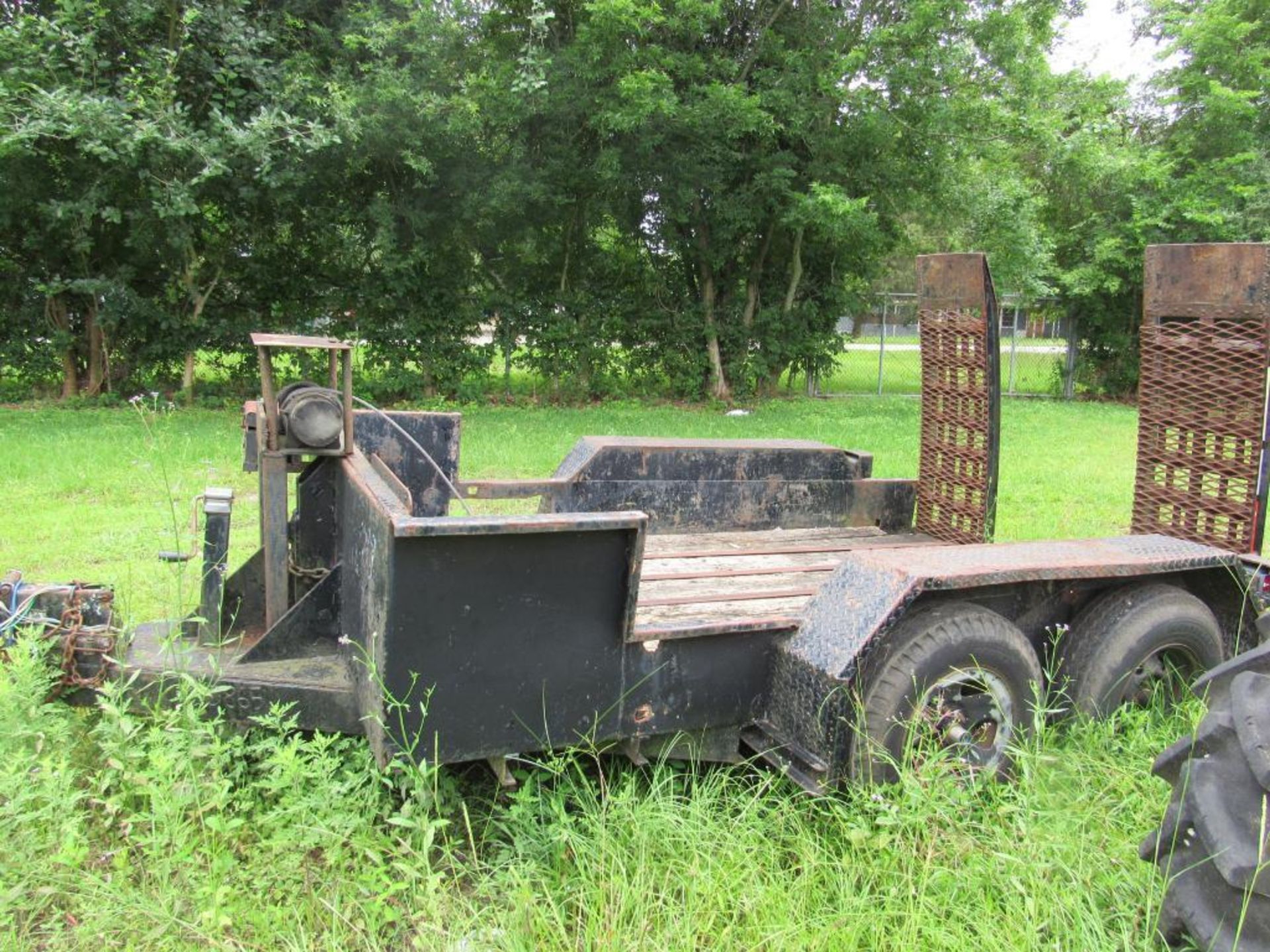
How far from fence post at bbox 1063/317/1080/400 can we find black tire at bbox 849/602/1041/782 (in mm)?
18345

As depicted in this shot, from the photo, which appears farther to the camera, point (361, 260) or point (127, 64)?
point (361, 260)

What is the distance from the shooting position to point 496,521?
2.08 metres

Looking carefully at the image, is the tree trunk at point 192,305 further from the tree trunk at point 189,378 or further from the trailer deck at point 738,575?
the trailer deck at point 738,575

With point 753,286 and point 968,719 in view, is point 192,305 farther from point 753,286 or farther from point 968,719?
point 968,719

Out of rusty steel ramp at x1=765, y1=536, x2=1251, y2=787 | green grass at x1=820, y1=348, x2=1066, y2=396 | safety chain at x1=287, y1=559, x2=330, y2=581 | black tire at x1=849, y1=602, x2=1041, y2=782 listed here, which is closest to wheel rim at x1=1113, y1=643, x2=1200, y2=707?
rusty steel ramp at x1=765, y1=536, x2=1251, y2=787

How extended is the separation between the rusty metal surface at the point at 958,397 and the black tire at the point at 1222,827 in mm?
2096

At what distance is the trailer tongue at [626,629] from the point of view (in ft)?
7.13

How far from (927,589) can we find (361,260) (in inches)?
487

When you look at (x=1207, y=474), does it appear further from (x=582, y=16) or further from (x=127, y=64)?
(x=127, y=64)

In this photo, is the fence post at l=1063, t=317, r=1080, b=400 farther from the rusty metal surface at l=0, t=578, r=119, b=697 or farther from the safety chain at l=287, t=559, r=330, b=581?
the rusty metal surface at l=0, t=578, r=119, b=697

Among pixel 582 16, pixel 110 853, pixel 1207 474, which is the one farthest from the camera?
pixel 582 16

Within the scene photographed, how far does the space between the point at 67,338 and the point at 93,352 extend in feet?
1.37

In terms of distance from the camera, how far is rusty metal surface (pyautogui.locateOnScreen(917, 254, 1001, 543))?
12.7ft

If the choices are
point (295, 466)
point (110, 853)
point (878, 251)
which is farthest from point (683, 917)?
point (878, 251)
